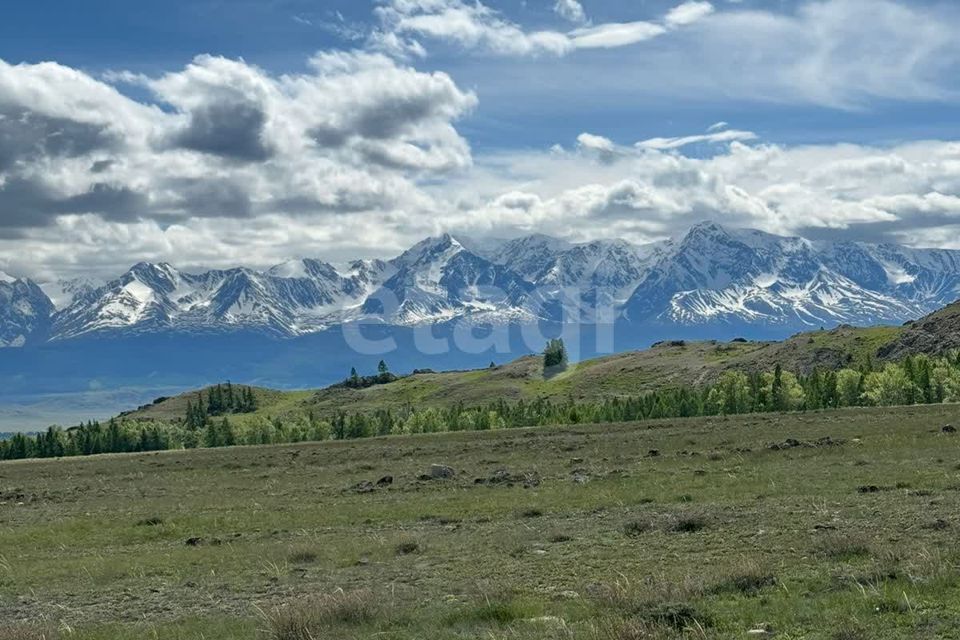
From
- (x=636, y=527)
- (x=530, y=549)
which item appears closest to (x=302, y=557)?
(x=530, y=549)

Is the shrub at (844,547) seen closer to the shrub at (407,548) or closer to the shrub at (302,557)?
the shrub at (407,548)

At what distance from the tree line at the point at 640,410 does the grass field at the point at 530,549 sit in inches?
2905

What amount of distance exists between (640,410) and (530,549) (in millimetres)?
126679

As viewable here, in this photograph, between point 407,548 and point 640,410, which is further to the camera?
point 640,410

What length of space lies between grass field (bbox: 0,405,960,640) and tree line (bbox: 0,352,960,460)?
242ft

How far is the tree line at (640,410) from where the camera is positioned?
412 feet

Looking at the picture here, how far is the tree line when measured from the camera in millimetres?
125562

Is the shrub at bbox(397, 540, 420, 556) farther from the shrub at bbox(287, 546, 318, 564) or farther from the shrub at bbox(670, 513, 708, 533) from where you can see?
the shrub at bbox(670, 513, 708, 533)

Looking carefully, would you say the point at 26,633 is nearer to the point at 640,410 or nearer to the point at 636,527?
the point at 636,527

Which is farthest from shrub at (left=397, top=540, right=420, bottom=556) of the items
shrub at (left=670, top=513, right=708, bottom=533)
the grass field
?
shrub at (left=670, top=513, right=708, bottom=533)

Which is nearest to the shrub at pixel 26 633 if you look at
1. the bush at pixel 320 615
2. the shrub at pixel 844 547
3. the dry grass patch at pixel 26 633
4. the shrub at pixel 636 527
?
the dry grass patch at pixel 26 633

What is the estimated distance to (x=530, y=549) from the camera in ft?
83.5

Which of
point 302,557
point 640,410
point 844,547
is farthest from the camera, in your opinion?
point 640,410

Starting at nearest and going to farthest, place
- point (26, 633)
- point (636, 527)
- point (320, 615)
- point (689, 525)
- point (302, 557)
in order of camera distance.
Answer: point (320, 615)
point (26, 633)
point (689, 525)
point (636, 527)
point (302, 557)
